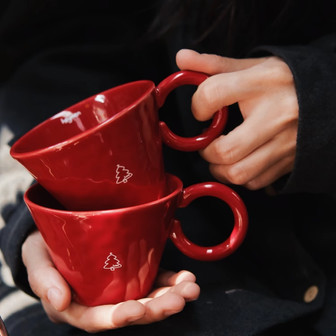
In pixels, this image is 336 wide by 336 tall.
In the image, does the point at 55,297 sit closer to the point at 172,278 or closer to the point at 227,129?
the point at 172,278

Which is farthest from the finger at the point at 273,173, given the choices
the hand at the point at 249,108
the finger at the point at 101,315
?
the finger at the point at 101,315

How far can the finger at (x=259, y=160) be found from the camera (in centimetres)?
57

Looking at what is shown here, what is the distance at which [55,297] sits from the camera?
20.1 inches

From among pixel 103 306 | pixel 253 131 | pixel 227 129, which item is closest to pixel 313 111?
pixel 253 131

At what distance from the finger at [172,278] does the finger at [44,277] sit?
4.6 inches

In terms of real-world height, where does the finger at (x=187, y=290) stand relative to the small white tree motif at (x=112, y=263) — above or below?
below

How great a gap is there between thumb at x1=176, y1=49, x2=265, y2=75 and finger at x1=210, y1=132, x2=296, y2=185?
102 mm

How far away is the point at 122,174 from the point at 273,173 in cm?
22

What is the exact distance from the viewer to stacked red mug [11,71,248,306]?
460mm

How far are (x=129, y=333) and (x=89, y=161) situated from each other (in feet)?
0.69

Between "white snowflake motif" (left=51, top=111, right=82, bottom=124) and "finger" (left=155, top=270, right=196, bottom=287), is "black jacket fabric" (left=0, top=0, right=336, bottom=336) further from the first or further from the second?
"white snowflake motif" (left=51, top=111, right=82, bottom=124)

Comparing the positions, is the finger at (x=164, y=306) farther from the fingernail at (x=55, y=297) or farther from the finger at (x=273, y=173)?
the finger at (x=273, y=173)

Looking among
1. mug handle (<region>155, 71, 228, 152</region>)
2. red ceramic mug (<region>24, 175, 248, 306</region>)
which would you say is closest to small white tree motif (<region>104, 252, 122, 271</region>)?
red ceramic mug (<region>24, 175, 248, 306</region>)

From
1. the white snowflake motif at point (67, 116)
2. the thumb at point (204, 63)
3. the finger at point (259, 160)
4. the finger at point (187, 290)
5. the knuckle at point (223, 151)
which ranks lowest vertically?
the finger at point (187, 290)
